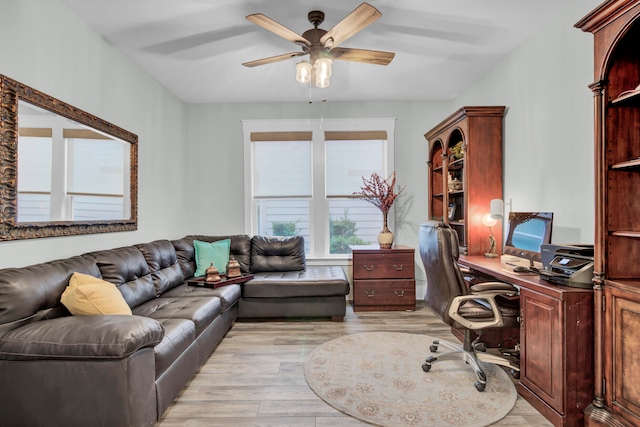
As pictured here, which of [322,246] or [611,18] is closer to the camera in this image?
[611,18]

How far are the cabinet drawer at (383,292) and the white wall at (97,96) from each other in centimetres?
251

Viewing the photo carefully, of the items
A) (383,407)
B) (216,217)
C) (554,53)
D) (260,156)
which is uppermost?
(554,53)

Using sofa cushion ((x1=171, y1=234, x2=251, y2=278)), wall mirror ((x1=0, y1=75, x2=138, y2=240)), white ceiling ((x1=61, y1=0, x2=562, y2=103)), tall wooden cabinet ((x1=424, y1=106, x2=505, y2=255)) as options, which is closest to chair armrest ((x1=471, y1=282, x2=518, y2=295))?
tall wooden cabinet ((x1=424, y1=106, x2=505, y2=255))

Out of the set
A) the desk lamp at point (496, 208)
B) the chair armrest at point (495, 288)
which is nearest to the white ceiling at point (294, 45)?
the desk lamp at point (496, 208)

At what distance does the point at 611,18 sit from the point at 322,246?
3695 millimetres

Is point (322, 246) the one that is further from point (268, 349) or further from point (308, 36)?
point (308, 36)

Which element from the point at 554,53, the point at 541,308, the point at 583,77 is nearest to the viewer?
the point at 541,308

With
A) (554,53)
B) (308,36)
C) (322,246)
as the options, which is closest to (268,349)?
(322,246)

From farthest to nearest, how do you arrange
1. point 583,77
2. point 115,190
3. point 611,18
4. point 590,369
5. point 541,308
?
point 115,190 → point 583,77 → point 541,308 → point 590,369 → point 611,18

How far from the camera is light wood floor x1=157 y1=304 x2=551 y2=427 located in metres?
2.02

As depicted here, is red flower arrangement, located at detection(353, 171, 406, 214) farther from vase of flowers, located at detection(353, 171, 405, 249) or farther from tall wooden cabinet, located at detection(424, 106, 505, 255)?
tall wooden cabinet, located at detection(424, 106, 505, 255)

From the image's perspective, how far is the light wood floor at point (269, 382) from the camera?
6.63ft

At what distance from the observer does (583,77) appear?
240cm

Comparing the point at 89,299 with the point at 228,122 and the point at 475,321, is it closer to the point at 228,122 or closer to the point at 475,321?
the point at 475,321
